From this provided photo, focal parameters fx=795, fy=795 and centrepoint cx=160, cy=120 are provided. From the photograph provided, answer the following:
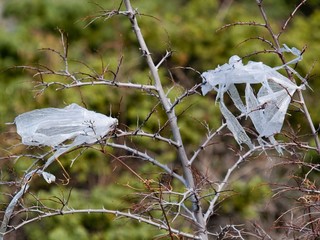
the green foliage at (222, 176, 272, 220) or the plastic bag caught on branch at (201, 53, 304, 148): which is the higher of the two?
the plastic bag caught on branch at (201, 53, 304, 148)

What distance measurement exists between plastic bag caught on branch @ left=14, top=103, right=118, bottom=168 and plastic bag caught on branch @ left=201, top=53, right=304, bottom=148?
48 cm

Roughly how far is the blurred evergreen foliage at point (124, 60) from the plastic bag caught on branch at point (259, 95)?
2774 millimetres

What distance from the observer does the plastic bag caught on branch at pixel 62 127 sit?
3.31 meters

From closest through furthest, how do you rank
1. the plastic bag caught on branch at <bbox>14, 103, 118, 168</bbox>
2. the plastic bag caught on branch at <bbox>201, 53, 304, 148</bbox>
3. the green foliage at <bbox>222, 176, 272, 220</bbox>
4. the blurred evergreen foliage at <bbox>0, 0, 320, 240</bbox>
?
the plastic bag caught on branch at <bbox>14, 103, 118, 168</bbox>
the plastic bag caught on branch at <bbox>201, 53, 304, 148</bbox>
the blurred evergreen foliage at <bbox>0, 0, 320, 240</bbox>
the green foliage at <bbox>222, 176, 272, 220</bbox>

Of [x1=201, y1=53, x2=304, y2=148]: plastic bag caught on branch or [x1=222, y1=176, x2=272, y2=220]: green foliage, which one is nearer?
[x1=201, y1=53, x2=304, y2=148]: plastic bag caught on branch

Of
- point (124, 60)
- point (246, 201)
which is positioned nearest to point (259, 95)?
point (246, 201)

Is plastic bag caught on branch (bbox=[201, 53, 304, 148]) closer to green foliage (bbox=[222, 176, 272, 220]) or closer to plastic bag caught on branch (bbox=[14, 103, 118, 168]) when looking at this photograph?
plastic bag caught on branch (bbox=[14, 103, 118, 168])

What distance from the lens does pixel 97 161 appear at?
7.58 metres

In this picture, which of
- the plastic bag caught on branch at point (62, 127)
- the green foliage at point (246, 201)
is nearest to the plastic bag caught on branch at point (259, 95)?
the plastic bag caught on branch at point (62, 127)

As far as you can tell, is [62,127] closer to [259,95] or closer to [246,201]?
[259,95]

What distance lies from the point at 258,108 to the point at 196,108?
15.3ft

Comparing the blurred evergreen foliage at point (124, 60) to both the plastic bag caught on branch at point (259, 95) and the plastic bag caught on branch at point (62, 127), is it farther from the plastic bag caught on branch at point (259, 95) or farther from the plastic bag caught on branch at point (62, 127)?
the plastic bag caught on branch at point (259, 95)

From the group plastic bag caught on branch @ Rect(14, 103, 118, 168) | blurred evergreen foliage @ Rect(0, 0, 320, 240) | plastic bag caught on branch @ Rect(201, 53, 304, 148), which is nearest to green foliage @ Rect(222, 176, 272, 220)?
blurred evergreen foliage @ Rect(0, 0, 320, 240)

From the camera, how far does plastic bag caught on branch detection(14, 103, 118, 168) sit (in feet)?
10.9
